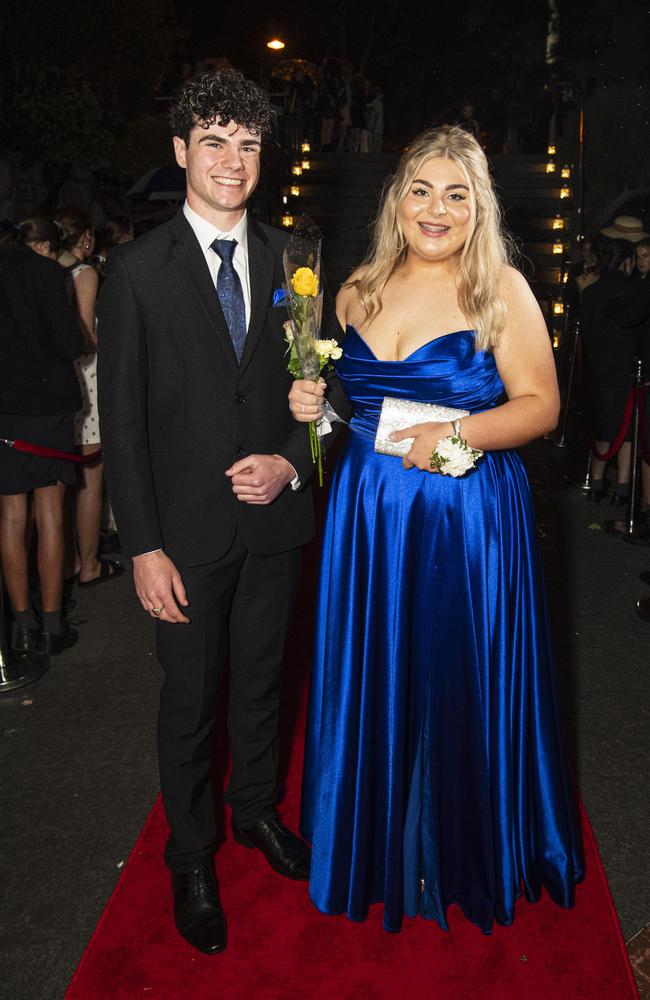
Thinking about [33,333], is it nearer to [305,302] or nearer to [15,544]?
[15,544]

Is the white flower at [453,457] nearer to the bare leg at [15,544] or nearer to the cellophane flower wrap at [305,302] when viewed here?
the cellophane flower wrap at [305,302]

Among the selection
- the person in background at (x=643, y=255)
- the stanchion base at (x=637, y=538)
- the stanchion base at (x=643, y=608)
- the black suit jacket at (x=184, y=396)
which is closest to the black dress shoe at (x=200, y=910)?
the black suit jacket at (x=184, y=396)

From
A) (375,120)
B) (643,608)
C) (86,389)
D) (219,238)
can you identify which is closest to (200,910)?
(219,238)

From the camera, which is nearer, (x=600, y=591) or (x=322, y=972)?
(x=322, y=972)

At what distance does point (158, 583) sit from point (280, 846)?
3.77 ft

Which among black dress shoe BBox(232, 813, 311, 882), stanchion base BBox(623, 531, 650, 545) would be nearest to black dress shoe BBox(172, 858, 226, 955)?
black dress shoe BBox(232, 813, 311, 882)

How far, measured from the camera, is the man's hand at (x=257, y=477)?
238 cm

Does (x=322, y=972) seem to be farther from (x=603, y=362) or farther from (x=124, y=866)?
(x=603, y=362)

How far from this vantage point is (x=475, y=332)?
2416 mm

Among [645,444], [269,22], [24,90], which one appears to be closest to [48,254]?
[645,444]

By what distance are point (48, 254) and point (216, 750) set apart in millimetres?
2892

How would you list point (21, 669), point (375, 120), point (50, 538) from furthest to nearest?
point (375, 120)
point (50, 538)
point (21, 669)

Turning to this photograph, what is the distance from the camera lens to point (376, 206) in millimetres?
16078

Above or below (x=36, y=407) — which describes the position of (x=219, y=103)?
above
